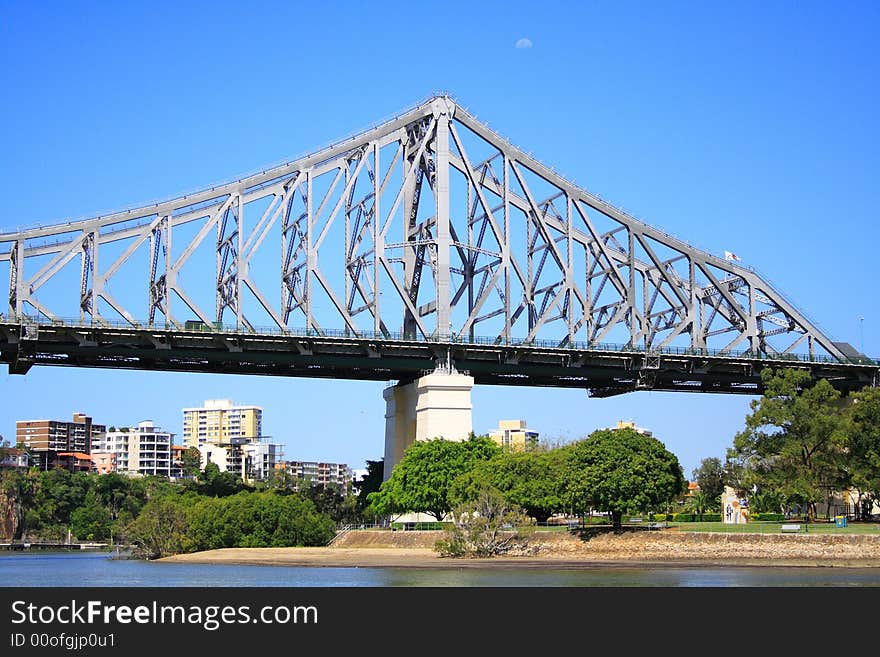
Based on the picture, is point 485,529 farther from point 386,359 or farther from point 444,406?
point 386,359

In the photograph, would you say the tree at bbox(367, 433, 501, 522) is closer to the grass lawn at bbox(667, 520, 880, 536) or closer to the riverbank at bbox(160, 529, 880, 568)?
the riverbank at bbox(160, 529, 880, 568)

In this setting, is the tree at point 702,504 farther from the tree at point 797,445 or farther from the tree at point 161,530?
the tree at point 161,530

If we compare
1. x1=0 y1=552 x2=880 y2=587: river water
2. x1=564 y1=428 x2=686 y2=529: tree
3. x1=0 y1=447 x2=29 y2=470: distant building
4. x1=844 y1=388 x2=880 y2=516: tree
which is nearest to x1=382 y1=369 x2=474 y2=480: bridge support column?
x1=564 y1=428 x2=686 y2=529: tree

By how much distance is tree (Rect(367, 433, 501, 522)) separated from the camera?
276 feet

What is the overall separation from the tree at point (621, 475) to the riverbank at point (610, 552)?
1840 millimetres

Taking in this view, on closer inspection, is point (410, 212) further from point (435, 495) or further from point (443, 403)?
point (435, 495)

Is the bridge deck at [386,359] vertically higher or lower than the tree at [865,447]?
higher

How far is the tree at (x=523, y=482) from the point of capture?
2990 inches

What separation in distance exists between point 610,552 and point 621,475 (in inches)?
162

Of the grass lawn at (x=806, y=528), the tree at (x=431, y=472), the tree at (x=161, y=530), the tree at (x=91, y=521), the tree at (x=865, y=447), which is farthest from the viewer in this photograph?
the tree at (x=91, y=521)

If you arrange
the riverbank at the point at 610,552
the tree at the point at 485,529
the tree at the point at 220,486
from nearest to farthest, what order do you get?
the riverbank at the point at 610,552
the tree at the point at 485,529
the tree at the point at 220,486

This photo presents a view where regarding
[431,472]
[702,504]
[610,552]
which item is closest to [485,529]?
[610,552]

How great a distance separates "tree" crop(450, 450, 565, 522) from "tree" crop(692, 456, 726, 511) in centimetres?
4322

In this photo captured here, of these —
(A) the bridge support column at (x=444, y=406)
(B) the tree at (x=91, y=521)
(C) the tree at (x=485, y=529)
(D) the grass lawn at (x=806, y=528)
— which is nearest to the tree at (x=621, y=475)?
(D) the grass lawn at (x=806, y=528)
